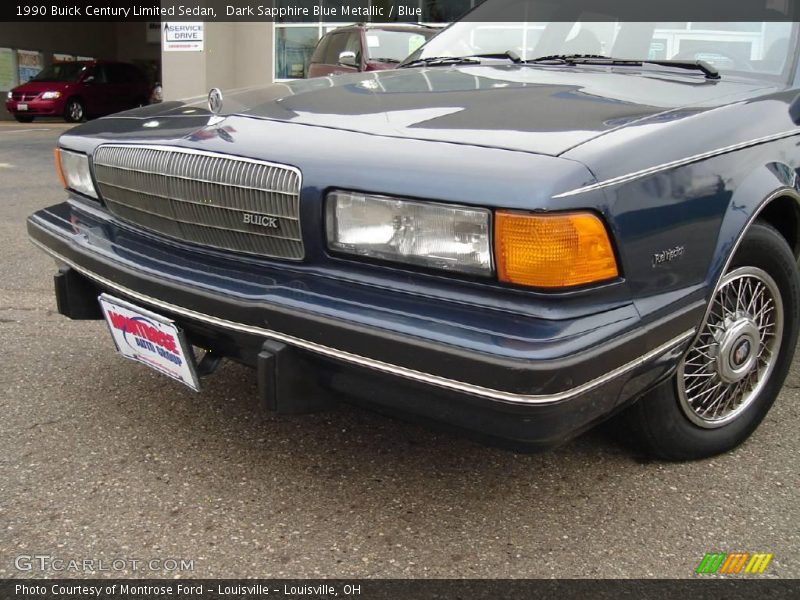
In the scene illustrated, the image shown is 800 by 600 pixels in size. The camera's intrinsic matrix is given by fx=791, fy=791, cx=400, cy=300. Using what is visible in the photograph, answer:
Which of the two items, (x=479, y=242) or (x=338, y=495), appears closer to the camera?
(x=479, y=242)

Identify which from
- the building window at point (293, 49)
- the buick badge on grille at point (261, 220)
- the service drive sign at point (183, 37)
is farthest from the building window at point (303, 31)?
the buick badge on grille at point (261, 220)

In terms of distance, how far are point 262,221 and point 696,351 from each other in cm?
128

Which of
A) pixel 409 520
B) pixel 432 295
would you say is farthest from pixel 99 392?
pixel 432 295

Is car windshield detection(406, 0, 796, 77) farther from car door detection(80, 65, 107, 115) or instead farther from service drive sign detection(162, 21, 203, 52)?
car door detection(80, 65, 107, 115)

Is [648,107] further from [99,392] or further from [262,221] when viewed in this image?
[99,392]

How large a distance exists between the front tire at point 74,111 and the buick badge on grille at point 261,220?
18.2 meters

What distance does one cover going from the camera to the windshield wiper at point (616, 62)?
2.61 meters

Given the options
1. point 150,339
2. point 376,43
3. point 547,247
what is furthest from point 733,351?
point 376,43

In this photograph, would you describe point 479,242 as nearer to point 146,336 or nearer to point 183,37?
point 146,336

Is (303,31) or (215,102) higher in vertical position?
(303,31)

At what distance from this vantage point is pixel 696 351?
2.28 meters

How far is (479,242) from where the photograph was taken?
180cm

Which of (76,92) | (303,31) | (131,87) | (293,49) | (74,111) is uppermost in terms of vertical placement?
(303,31)

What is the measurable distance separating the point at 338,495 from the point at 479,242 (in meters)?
0.89
